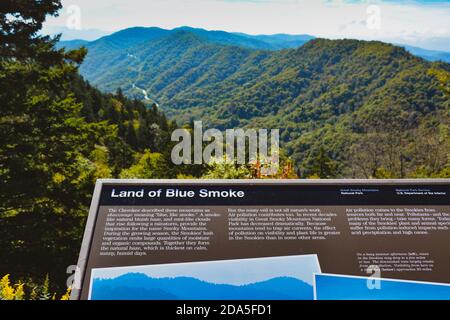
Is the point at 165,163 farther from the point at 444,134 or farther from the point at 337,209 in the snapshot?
the point at 337,209

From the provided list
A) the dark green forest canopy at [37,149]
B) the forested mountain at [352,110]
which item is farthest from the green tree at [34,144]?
the forested mountain at [352,110]

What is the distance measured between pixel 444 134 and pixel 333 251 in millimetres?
23643

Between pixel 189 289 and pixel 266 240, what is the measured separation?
2.43 feet

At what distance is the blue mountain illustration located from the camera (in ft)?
10.8

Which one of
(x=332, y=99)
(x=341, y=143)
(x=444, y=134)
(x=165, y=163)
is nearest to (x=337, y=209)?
(x=444, y=134)

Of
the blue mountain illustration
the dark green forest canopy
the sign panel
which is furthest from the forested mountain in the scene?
the blue mountain illustration

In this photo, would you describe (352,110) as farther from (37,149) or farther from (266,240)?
A: (266,240)

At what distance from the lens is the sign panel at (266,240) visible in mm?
3352

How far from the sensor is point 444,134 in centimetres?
2436

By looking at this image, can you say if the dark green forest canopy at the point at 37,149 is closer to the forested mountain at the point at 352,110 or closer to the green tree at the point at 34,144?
the green tree at the point at 34,144

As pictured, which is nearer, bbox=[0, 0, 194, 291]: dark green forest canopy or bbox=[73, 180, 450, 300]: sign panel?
bbox=[73, 180, 450, 300]: sign panel

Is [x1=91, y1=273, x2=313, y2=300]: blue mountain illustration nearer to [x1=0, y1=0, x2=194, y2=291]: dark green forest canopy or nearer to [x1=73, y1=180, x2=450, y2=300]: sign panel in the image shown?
[x1=73, y1=180, x2=450, y2=300]: sign panel

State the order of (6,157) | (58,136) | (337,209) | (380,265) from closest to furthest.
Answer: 1. (380,265)
2. (337,209)
3. (6,157)
4. (58,136)

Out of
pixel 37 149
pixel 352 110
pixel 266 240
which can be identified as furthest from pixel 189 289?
pixel 352 110
